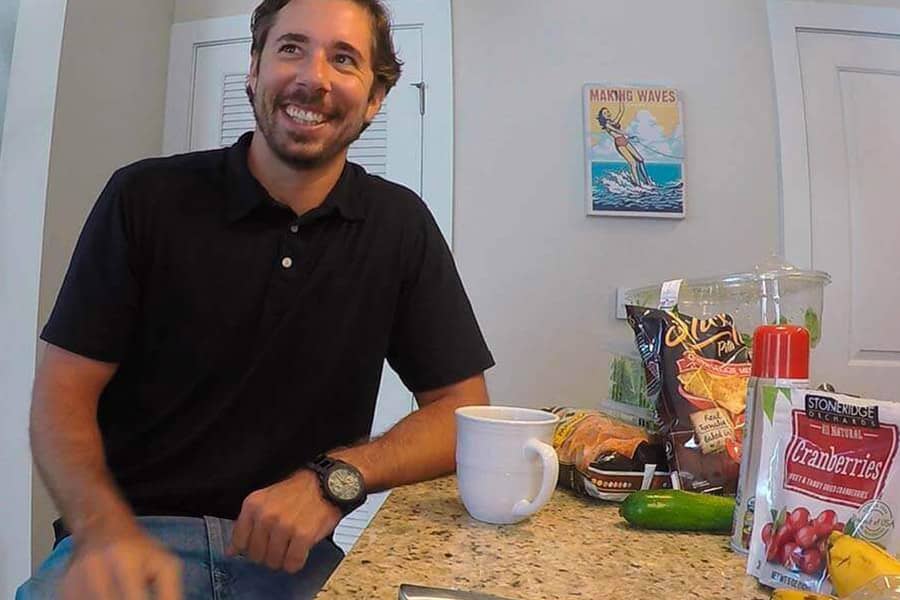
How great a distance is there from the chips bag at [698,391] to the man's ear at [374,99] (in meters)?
0.64

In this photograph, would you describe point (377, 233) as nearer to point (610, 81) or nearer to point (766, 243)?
point (610, 81)

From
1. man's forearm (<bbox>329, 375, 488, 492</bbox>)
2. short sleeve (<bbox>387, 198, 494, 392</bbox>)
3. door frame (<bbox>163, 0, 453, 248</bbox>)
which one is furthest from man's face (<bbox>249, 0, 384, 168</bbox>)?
door frame (<bbox>163, 0, 453, 248</bbox>)

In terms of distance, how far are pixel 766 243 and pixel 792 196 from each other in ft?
0.48

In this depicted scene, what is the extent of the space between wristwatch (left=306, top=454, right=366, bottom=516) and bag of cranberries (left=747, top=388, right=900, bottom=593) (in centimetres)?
45

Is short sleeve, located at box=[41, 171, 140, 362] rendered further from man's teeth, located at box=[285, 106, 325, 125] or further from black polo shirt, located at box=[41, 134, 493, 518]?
man's teeth, located at box=[285, 106, 325, 125]

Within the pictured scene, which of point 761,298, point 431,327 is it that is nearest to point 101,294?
point 431,327

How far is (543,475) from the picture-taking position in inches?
26.8

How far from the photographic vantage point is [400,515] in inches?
28.1

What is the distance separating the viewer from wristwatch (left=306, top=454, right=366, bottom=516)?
852 mm

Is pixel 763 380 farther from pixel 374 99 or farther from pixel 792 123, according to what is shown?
pixel 792 123

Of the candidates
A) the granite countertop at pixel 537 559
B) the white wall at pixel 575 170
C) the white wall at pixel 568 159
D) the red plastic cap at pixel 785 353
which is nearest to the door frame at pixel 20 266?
the white wall at pixel 568 159

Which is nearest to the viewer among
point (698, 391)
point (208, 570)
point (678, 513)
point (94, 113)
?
point (678, 513)

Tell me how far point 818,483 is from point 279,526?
0.54 meters

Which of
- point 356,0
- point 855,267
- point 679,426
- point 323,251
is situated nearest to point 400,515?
point 679,426
